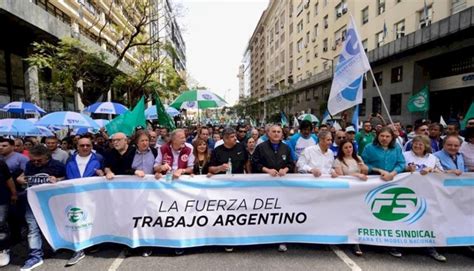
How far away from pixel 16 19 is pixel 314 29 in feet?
114

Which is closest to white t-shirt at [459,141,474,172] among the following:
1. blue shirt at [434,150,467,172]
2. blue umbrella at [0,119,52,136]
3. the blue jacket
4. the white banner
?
blue shirt at [434,150,467,172]

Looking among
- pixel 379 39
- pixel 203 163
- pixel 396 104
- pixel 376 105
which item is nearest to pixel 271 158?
pixel 203 163

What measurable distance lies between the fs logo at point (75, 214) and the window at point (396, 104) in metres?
23.4

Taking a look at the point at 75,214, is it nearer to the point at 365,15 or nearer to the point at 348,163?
the point at 348,163

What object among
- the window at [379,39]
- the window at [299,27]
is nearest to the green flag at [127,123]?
the window at [379,39]

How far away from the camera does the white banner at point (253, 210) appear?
410 cm

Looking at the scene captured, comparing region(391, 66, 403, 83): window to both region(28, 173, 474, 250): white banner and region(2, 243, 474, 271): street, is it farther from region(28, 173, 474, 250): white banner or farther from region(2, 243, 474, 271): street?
region(2, 243, 474, 271): street

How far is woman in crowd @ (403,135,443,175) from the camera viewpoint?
14.1 feet

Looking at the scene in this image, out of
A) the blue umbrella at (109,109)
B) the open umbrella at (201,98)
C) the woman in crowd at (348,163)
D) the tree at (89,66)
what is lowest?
the woman in crowd at (348,163)

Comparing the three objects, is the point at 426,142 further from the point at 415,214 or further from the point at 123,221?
the point at 123,221

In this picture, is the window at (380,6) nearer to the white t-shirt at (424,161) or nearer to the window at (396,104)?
the window at (396,104)

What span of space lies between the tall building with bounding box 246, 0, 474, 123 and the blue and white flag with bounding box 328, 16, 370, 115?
12.4 metres

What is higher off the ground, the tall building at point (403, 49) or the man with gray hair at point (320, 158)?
the tall building at point (403, 49)

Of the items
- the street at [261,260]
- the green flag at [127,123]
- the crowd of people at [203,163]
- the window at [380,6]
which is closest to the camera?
the street at [261,260]
